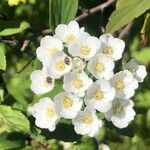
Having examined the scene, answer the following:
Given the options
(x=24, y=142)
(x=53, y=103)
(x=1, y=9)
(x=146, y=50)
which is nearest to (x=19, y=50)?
(x=1, y=9)

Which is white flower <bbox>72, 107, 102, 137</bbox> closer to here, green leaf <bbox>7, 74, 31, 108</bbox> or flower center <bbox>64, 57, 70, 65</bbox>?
flower center <bbox>64, 57, 70, 65</bbox>

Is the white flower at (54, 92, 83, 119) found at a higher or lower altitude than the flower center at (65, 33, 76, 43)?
lower

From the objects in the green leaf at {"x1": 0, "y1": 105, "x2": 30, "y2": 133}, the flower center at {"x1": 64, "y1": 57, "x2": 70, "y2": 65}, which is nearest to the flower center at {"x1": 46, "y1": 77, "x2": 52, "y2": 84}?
the flower center at {"x1": 64, "y1": 57, "x2": 70, "y2": 65}

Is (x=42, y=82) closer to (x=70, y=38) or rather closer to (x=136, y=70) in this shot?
(x=70, y=38)

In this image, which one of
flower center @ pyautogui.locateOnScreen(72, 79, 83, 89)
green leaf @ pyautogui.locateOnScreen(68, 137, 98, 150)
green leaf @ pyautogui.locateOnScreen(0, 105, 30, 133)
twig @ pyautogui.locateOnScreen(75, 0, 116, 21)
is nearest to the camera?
flower center @ pyautogui.locateOnScreen(72, 79, 83, 89)

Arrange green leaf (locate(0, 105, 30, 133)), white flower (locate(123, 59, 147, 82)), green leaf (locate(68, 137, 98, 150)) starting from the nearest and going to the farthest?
white flower (locate(123, 59, 147, 82)) < green leaf (locate(0, 105, 30, 133)) < green leaf (locate(68, 137, 98, 150))

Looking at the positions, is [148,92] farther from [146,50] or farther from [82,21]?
[82,21]
